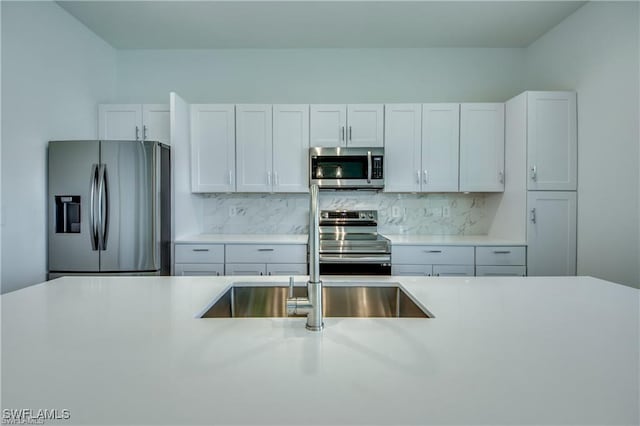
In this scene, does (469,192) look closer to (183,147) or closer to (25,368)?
(183,147)

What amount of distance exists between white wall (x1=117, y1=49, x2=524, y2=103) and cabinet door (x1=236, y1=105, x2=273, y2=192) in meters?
0.40

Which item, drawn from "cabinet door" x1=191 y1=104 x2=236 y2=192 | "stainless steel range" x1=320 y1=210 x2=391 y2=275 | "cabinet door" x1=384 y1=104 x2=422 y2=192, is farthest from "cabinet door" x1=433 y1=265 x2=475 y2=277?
"cabinet door" x1=191 y1=104 x2=236 y2=192

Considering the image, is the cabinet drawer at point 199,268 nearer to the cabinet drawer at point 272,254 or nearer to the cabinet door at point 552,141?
the cabinet drawer at point 272,254

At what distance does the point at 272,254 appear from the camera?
10.1ft

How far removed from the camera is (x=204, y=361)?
781 mm

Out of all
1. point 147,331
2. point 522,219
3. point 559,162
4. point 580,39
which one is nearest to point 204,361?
point 147,331

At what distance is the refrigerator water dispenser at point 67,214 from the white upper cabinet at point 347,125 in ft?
6.53

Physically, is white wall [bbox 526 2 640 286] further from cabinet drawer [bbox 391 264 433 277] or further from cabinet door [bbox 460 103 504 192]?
cabinet drawer [bbox 391 264 433 277]

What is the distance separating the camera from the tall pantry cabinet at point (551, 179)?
2.92 m

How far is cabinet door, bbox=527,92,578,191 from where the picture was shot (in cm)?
292

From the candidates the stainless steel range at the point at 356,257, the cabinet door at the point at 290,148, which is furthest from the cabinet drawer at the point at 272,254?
the cabinet door at the point at 290,148

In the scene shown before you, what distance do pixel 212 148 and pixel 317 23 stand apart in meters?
1.45

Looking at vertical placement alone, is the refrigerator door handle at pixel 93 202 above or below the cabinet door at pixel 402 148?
below

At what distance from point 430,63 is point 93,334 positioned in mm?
3678
